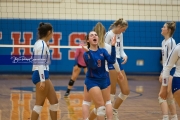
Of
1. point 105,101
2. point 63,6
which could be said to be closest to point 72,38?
point 63,6

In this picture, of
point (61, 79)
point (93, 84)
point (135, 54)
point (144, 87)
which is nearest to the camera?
point (93, 84)

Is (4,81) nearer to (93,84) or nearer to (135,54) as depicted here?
(135,54)

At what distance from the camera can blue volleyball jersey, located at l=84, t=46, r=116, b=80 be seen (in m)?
7.08

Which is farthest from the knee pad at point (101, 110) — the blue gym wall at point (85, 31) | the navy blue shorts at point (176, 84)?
the blue gym wall at point (85, 31)

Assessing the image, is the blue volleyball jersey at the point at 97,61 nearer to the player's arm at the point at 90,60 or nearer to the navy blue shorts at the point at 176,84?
the player's arm at the point at 90,60

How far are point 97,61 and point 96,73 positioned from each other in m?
0.21

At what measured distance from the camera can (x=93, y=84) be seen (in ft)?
23.2

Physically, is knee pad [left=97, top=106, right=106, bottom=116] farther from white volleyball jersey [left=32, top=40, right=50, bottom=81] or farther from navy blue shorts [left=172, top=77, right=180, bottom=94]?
navy blue shorts [left=172, top=77, right=180, bottom=94]

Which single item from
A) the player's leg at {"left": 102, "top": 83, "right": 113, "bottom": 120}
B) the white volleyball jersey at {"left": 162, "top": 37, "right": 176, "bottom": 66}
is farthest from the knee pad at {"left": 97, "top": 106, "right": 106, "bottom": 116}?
the white volleyball jersey at {"left": 162, "top": 37, "right": 176, "bottom": 66}

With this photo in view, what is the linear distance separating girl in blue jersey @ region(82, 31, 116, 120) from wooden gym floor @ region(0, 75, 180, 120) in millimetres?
2011

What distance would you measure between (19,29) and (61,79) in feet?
9.56

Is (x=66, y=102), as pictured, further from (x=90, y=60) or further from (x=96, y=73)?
(x=90, y=60)

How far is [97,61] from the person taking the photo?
7094 millimetres

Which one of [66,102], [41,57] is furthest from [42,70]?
[66,102]
